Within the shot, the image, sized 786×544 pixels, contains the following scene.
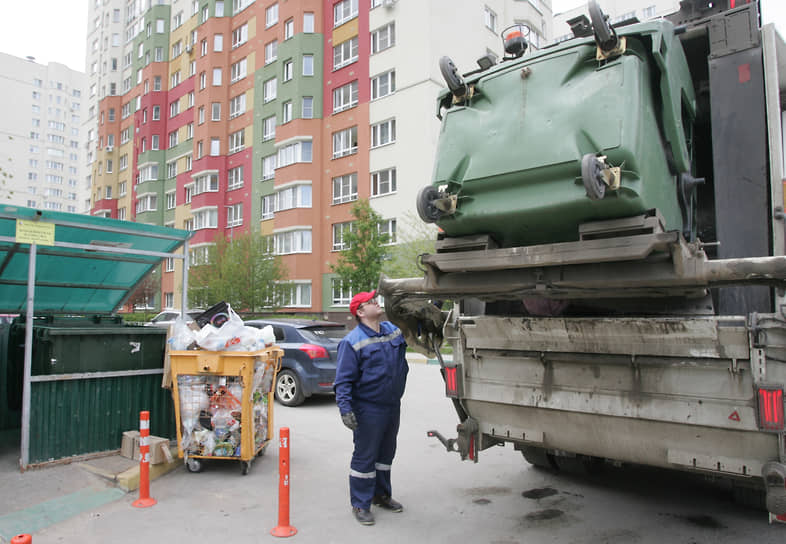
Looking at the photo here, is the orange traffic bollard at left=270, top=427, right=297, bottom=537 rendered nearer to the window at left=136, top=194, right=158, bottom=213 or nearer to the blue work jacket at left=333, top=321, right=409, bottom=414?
the blue work jacket at left=333, top=321, right=409, bottom=414

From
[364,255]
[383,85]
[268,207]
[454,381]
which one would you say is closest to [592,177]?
[454,381]

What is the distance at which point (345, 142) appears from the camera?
29.8 m

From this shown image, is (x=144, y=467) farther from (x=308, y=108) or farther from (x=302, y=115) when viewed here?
(x=308, y=108)

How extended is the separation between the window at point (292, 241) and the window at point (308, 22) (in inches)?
437

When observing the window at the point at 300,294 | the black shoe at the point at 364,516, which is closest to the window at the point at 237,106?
the window at the point at 300,294

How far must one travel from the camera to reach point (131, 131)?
5169 cm

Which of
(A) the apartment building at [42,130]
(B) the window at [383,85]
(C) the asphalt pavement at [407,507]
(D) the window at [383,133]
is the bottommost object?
(C) the asphalt pavement at [407,507]

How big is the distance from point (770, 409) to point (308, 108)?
30.5 m

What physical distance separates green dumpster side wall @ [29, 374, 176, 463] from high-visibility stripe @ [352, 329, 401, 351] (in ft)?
9.38

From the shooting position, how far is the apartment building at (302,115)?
2662 centimetres

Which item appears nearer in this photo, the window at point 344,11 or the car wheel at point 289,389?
the car wheel at point 289,389

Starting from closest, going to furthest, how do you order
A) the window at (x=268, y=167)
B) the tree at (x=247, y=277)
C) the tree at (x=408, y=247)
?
the tree at (x=408, y=247), the tree at (x=247, y=277), the window at (x=268, y=167)

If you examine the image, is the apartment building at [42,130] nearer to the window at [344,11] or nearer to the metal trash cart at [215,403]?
the window at [344,11]

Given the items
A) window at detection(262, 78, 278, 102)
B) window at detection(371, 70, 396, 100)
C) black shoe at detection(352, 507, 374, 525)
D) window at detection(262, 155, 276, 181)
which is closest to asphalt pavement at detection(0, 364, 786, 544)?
black shoe at detection(352, 507, 374, 525)
